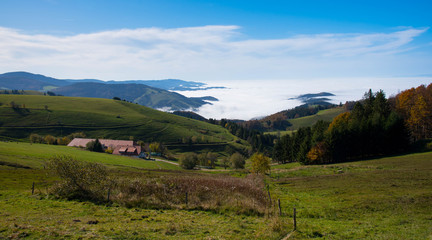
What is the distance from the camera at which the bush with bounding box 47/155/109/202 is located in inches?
919

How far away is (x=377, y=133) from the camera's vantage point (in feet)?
219

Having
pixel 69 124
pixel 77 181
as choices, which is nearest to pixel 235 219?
pixel 77 181

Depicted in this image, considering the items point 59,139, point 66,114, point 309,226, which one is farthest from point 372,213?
point 66,114

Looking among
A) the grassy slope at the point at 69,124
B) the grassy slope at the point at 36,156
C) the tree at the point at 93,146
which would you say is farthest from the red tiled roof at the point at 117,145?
A: the grassy slope at the point at 36,156

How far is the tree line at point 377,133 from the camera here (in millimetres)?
65812

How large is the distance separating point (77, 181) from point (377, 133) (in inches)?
2875

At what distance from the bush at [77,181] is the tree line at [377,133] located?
212 ft

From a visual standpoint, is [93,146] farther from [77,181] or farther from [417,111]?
[417,111]

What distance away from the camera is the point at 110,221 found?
1658cm

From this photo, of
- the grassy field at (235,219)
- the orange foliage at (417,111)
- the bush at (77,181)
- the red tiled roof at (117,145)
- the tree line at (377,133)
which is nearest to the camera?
the grassy field at (235,219)

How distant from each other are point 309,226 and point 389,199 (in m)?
11.5

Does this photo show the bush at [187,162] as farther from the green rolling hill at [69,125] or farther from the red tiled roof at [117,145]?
the green rolling hill at [69,125]

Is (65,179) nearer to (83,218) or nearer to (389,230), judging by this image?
(83,218)

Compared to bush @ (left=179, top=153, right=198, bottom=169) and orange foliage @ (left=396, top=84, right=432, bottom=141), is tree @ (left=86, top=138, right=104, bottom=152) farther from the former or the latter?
orange foliage @ (left=396, top=84, right=432, bottom=141)
